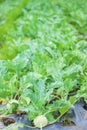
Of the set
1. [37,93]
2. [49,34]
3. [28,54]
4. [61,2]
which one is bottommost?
[61,2]

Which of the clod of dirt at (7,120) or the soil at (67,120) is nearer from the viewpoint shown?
the soil at (67,120)

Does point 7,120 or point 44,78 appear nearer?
point 7,120

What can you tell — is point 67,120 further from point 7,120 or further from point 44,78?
point 44,78

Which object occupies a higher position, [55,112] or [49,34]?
[55,112]

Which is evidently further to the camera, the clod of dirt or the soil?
the clod of dirt

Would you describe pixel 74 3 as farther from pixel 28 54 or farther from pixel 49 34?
pixel 28 54

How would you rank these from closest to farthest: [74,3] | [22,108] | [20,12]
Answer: [22,108] → [20,12] → [74,3]

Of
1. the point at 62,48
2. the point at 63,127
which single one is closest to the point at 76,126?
the point at 63,127

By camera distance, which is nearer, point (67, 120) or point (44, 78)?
point (67, 120)

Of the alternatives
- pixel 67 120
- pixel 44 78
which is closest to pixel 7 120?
pixel 67 120

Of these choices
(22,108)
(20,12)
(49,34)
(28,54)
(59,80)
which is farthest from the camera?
(20,12)

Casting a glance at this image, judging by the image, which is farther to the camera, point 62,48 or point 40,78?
point 62,48
